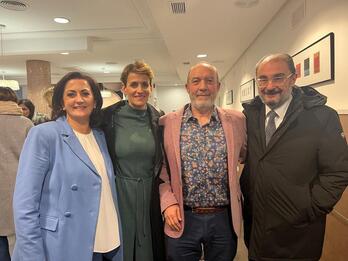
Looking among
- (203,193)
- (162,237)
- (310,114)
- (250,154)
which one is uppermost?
(310,114)

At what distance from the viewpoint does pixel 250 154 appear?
1.63 m

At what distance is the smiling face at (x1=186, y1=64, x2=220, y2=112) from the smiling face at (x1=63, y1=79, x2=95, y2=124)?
22.8 inches

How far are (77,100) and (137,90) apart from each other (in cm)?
38

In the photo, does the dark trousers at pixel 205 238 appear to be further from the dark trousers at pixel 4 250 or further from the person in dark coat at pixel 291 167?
the dark trousers at pixel 4 250

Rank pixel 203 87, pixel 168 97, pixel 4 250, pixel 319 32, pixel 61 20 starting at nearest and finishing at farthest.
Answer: pixel 203 87, pixel 4 250, pixel 319 32, pixel 61 20, pixel 168 97

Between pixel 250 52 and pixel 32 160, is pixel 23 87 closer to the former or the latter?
pixel 250 52

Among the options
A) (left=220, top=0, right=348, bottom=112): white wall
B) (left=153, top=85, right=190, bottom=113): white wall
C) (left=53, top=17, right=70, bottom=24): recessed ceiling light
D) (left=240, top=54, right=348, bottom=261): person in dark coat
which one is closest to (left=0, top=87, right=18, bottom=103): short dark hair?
(left=240, top=54, right=348, bottom=261): person in dark coat

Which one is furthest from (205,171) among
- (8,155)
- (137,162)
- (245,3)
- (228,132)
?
(245,3)

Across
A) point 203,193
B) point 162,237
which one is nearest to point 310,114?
point 203,193

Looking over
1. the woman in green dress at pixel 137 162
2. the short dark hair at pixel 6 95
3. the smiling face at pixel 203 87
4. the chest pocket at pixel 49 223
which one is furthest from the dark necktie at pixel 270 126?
the short dark hair at pixel 6 95

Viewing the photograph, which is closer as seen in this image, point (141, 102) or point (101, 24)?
point (141, 102)

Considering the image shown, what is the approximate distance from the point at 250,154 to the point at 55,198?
0.99 metres

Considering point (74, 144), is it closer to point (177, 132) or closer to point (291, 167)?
point (177, 132)

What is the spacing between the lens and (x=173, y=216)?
161cm
